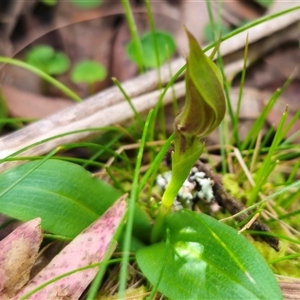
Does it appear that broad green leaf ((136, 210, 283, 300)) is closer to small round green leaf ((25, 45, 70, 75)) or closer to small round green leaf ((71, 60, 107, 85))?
small round green leaf ((71, 60, 107, 85))

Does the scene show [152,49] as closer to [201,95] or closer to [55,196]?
[55,196]

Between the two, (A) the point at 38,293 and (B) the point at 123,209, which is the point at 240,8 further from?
(A) the point at 38,293

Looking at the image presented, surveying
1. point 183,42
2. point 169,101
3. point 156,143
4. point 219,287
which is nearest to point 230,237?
point 219,287

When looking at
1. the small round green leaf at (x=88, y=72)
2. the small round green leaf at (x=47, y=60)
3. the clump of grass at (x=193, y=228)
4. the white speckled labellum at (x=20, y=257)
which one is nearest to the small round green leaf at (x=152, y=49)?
the small round green leaf at (x=88, y=72)

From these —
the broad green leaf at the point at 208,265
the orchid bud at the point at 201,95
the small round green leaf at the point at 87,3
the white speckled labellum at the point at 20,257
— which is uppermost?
the small round green leaf at the point at 87,3

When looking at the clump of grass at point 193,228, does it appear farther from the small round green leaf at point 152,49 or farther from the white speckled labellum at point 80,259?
the small round green leaf at point 152,49

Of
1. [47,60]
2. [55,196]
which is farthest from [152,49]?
[55,196]
